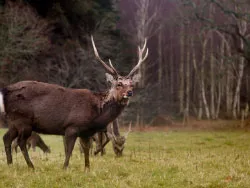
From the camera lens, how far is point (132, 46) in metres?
32.8

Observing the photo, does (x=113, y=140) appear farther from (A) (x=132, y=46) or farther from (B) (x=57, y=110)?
(A) (x=132, y=46)

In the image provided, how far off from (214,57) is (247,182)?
26747 mm

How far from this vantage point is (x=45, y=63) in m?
27.9

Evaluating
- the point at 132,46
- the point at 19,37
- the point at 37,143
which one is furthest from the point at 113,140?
the point at 132,46

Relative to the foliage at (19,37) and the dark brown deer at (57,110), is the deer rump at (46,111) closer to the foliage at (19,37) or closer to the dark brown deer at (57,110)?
the dark brown deer at (57,110)

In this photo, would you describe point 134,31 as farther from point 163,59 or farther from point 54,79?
point 54,79

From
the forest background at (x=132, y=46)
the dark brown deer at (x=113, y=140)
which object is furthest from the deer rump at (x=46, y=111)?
the forest background at (x=132, y=46)

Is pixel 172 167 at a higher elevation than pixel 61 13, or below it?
below

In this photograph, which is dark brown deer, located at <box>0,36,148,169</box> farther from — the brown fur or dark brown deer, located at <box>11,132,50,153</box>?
dark brown deer, located at <box>11,132,50,153</box>

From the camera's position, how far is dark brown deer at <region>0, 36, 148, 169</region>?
7480 mm

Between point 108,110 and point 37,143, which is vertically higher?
point 108,110

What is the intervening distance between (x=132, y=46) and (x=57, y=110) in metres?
25.6

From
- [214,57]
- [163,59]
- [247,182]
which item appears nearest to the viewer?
[247,182]

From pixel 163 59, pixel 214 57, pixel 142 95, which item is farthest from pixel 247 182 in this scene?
pixel 163 59
